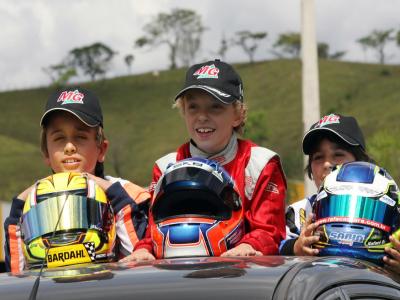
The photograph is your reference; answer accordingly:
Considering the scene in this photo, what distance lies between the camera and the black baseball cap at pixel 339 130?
5.07 m

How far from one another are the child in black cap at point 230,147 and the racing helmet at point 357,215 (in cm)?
42

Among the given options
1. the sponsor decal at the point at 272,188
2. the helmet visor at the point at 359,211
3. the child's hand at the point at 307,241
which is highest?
the sponsor decal at the point at 272,188

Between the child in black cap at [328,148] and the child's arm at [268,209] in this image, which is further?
the child in black cap at [328,148]

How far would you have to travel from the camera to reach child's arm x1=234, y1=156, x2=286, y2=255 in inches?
169

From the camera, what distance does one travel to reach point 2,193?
77.4 m

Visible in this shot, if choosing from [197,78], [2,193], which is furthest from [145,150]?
[197,78]

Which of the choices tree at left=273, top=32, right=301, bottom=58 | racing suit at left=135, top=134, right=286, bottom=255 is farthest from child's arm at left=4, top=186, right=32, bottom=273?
tree at left=273, top=32, right=301, bottom=58

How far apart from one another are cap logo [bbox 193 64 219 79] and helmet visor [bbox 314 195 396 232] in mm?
984

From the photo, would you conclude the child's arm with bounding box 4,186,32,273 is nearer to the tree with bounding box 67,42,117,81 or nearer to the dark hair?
the dark hair

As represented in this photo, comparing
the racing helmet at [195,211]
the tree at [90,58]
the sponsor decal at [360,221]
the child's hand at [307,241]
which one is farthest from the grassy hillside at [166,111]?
the sponsor decal at [360,221]

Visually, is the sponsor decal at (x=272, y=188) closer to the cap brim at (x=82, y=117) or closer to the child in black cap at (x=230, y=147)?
the child in black cap at (x=230, y=147)

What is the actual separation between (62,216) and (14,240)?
630 millimetres

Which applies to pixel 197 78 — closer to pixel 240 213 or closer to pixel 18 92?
pixel 240 213

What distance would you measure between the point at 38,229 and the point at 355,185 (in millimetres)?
1318
